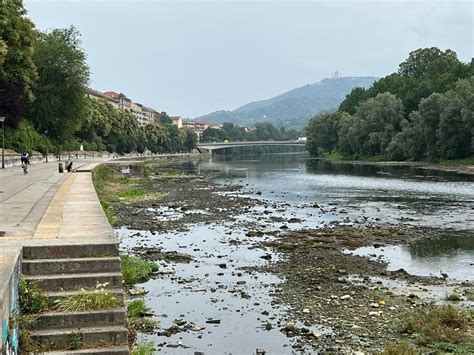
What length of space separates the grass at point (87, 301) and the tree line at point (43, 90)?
35.2 meters

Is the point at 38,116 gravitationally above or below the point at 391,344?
above

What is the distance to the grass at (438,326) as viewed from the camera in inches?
466

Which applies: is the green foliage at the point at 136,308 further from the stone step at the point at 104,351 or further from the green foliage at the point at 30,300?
the stone step at the point at 104,351

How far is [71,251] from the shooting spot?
9.85m

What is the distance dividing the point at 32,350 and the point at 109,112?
440 feet

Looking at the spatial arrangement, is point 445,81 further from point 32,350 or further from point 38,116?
point 32,350

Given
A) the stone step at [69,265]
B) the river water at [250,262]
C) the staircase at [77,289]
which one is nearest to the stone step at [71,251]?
the staircase at [77,289]

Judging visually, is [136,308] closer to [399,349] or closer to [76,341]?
[76,341]

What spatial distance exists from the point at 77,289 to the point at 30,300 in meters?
0.84

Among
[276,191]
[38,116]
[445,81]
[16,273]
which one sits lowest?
[276,191]

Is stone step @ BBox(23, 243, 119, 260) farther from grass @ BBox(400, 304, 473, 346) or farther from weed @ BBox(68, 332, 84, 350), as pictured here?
grass @ BBox(400, 304, 473, 346)

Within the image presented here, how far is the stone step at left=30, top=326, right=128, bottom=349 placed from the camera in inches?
329

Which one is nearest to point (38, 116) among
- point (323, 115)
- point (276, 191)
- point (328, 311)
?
point (276, 191)

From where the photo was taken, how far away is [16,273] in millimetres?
8445
